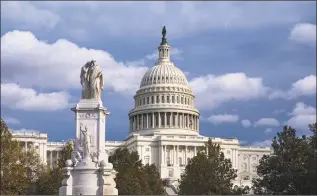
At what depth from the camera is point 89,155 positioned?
43.7 metres

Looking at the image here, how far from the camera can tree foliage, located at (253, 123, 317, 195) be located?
254 ft

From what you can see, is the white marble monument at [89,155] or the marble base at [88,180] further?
the white marble monument at [89,155]

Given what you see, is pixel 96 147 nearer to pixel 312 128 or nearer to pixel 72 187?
pixel 72 187

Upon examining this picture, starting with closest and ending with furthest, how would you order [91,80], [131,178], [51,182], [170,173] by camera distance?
[91,80]
[51,182]
[131,178]
[170,173]

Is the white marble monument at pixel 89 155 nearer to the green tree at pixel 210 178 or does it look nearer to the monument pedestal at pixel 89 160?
the monument pedestal at pixel 89 160

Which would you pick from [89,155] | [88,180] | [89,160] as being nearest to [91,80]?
[89,155]

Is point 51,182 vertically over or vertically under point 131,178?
under

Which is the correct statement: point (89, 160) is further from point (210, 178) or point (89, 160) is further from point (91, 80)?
point (210, 178)

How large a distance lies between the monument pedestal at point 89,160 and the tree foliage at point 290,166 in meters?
36.8

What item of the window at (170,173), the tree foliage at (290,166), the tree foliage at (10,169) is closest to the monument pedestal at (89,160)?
the tree foliage at (10,169)

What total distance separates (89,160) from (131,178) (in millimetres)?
46435

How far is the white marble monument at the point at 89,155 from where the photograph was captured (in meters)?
43.0

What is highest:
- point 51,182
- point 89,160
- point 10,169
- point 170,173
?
point 170,173

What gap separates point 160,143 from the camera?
199625mm
